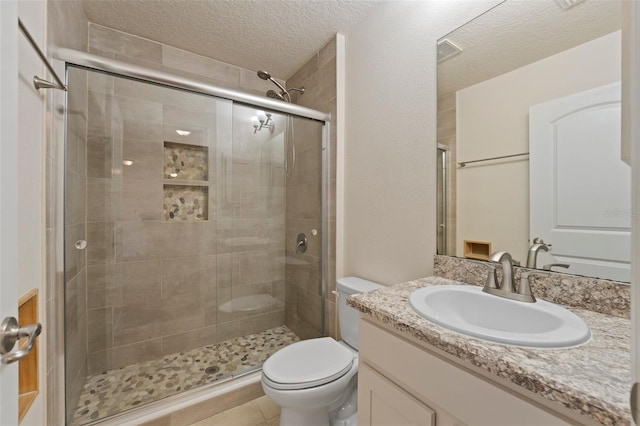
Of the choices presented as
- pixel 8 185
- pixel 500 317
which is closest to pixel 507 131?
pixel 500 317

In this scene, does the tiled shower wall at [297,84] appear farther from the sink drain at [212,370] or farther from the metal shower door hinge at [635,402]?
the metal shower door hinge at [635,402]

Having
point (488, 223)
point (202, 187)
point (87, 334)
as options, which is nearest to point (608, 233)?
point (488, 223)

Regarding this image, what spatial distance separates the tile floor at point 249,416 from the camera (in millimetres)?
1386

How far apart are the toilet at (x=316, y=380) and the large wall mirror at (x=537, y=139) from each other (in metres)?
0.75

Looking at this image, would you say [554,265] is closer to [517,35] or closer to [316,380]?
[517,35]

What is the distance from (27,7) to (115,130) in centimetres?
94

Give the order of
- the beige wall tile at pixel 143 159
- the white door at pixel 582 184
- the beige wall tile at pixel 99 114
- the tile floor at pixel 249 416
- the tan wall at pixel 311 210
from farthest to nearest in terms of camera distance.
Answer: the tan wall at pixel 311 210 → the beige wall tile at pixel 143 159 → the beige wall tile at pixel 99 114 → the tile floor at pixel 249 416 → the white door at pixel 582 184

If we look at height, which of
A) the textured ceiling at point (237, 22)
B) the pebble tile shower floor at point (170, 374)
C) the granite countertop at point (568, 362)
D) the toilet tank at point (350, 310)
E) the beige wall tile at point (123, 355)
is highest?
the textured ceiling at point (237, 22)

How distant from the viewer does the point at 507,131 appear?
39.5 inches

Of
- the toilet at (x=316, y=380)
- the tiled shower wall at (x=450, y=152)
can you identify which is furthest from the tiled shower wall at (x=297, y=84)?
the tiled shower wall at (x=450, y=152)

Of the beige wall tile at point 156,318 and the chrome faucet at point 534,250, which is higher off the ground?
the chrome faucet at point 534,250

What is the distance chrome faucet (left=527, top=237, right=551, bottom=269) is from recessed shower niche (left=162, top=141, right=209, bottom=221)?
2.01 m

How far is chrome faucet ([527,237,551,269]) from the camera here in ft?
2.95

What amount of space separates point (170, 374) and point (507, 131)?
7.82 feet
